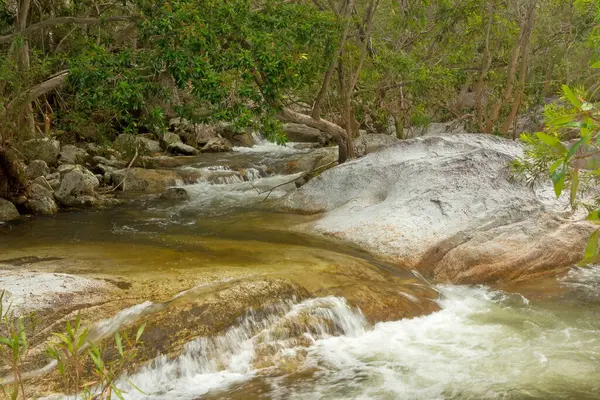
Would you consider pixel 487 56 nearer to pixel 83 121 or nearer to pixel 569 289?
pixel 569 289

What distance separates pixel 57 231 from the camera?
10.1 m

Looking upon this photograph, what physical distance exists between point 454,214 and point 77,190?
7.79 metres

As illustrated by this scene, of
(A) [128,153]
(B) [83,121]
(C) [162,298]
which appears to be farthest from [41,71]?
(C) [162,298]

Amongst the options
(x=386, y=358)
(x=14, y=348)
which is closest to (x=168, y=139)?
(x=386, y=358)

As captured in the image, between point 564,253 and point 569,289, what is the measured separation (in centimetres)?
86

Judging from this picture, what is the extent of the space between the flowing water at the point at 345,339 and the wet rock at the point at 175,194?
4.10 meters

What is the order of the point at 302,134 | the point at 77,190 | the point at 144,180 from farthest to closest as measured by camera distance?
the point at 302,134 → the point at 144,180 → the point at 77,190

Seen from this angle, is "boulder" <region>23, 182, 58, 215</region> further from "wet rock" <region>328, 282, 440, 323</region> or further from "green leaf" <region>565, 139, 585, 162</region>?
"green leaf" <region>565, 139, 585, 162</region>

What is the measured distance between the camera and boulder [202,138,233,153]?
20.0 m

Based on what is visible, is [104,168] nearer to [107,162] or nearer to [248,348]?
[107,162]

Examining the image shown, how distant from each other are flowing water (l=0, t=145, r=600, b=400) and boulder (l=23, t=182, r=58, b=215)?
2.63m

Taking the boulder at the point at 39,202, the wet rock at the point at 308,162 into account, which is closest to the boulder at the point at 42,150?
the boulder at the point at 39,202

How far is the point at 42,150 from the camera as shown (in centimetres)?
1491

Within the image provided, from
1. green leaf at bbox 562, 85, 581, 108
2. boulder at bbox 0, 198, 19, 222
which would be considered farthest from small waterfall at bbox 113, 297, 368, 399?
boulder at bbox 0, 198, 19, 222
